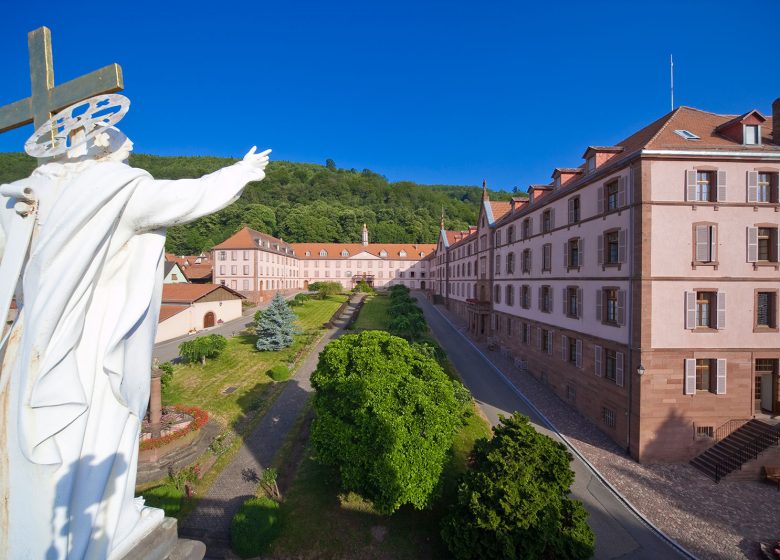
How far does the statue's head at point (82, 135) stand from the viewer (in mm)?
3250

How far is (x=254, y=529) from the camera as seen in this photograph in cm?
904

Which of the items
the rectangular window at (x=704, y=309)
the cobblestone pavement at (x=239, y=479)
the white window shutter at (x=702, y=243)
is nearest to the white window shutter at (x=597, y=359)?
the rectangular window at (x=704, y=309)

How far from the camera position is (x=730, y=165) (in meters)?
14.1

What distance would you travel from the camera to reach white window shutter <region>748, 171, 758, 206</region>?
14.1 metres

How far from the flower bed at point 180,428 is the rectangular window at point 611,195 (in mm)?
19426

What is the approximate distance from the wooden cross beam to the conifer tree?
81.3 ft

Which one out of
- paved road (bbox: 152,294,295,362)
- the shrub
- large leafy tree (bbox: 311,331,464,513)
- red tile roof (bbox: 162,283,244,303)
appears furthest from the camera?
red tile roof (bbox: 162,283,244,303)

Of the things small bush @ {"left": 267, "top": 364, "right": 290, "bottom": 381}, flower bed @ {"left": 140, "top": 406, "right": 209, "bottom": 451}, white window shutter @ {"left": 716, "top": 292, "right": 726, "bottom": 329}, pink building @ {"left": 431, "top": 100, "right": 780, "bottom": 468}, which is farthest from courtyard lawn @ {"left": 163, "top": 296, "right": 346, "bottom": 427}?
white window shutter @ {"left": 716, "top": 292, "right": 726, "bottom": 329}

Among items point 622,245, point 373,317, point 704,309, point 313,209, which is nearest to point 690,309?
point 704,309

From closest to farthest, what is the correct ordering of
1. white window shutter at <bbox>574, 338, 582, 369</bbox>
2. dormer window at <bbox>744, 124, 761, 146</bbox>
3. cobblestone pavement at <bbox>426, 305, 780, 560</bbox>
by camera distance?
cobblestone pavement at <bbox>426, 305, 780, 560</bbox> → dormer window at <bbox>744, 124, 761, 146</bbox> → white window shutter at <bbox>574, 338, 582, 369</bbox>

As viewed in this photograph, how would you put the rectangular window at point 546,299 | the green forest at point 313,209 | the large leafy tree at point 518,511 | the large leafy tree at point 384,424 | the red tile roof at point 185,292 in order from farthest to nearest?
1. the green forest at point 313,209
2. the red tile roof at point 185,292
3. the rectangular window at point 546,299
4. the large leafy tree at point 384,424
5. the large leafy tree at point 518,511

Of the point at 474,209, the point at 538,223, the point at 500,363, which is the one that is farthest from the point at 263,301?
the point at 474,209

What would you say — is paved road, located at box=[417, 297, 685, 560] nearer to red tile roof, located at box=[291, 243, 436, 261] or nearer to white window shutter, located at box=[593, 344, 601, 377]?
white window shutter, located at box=[593, 344, 601, 377]

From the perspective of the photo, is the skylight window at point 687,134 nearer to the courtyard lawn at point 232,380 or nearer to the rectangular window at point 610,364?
the rectangular window at point 610,364
